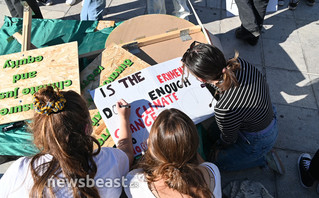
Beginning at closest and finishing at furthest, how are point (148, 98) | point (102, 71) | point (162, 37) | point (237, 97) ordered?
point (237, 97) < point (148, 98) < point (102, 71) < point (162, 37)

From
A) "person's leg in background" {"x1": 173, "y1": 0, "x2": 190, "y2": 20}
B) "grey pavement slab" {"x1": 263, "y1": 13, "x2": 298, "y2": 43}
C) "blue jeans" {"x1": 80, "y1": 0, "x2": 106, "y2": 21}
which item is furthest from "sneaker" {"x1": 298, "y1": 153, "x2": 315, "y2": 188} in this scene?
"blue jeans" {"x1": 80, "y1": 0, "x2": 106, "y2": 21}

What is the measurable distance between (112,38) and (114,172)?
4.69 feet

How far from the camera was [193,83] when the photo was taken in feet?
6.43

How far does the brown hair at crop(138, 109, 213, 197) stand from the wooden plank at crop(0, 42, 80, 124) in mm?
834

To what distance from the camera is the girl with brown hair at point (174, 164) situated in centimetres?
125

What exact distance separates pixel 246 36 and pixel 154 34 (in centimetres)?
178

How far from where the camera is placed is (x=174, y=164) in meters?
1.27

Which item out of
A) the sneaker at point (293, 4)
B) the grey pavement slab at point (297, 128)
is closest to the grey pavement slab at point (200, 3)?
the sneaker at point (293, 4)

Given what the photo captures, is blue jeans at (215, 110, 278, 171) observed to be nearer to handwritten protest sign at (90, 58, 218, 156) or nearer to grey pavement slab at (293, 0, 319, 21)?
handwritten protest sign at (90, 58, 218, 156)

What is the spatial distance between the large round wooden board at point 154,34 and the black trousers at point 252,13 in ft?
4.25

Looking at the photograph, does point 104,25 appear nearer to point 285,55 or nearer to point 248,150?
point 248,150

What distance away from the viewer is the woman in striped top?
1.57 metres

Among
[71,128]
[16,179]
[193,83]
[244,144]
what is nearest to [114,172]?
[71,128]

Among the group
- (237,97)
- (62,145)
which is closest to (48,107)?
(62,145)
